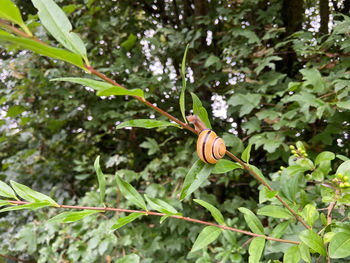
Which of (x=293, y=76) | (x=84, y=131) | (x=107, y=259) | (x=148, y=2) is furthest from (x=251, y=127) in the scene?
(x=84, y=131)

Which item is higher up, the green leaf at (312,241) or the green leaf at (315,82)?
the green leaf at (315,82)

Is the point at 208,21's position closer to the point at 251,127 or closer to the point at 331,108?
the point at 251,127

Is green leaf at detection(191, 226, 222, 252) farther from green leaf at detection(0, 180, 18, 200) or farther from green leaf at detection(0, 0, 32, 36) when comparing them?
green leaf at detection(0, 0, 32, 36)

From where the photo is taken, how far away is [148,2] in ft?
4.87

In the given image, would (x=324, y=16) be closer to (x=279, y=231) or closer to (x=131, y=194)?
(x=279, y=231)

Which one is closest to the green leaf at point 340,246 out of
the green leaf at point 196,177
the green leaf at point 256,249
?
the green leaf at point 256,249

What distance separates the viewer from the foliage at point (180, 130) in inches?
29.1

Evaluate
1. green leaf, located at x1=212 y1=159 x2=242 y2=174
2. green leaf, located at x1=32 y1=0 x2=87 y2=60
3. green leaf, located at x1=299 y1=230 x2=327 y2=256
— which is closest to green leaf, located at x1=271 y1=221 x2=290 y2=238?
green leaf, located at x1=299 y1=230 x2=327 y2=256

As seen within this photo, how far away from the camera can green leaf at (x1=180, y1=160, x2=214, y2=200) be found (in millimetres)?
394

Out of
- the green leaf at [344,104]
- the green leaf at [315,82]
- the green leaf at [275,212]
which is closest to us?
the green leaf at [275,212]

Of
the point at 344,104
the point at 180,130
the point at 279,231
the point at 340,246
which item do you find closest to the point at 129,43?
the point at 180,130

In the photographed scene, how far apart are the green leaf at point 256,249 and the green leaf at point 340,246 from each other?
0.11 m

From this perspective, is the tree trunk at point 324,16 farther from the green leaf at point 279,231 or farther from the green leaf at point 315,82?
the green leaf at point 279,231

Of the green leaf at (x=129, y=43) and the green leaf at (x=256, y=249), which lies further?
the green leaf at (x=129, y=43)
